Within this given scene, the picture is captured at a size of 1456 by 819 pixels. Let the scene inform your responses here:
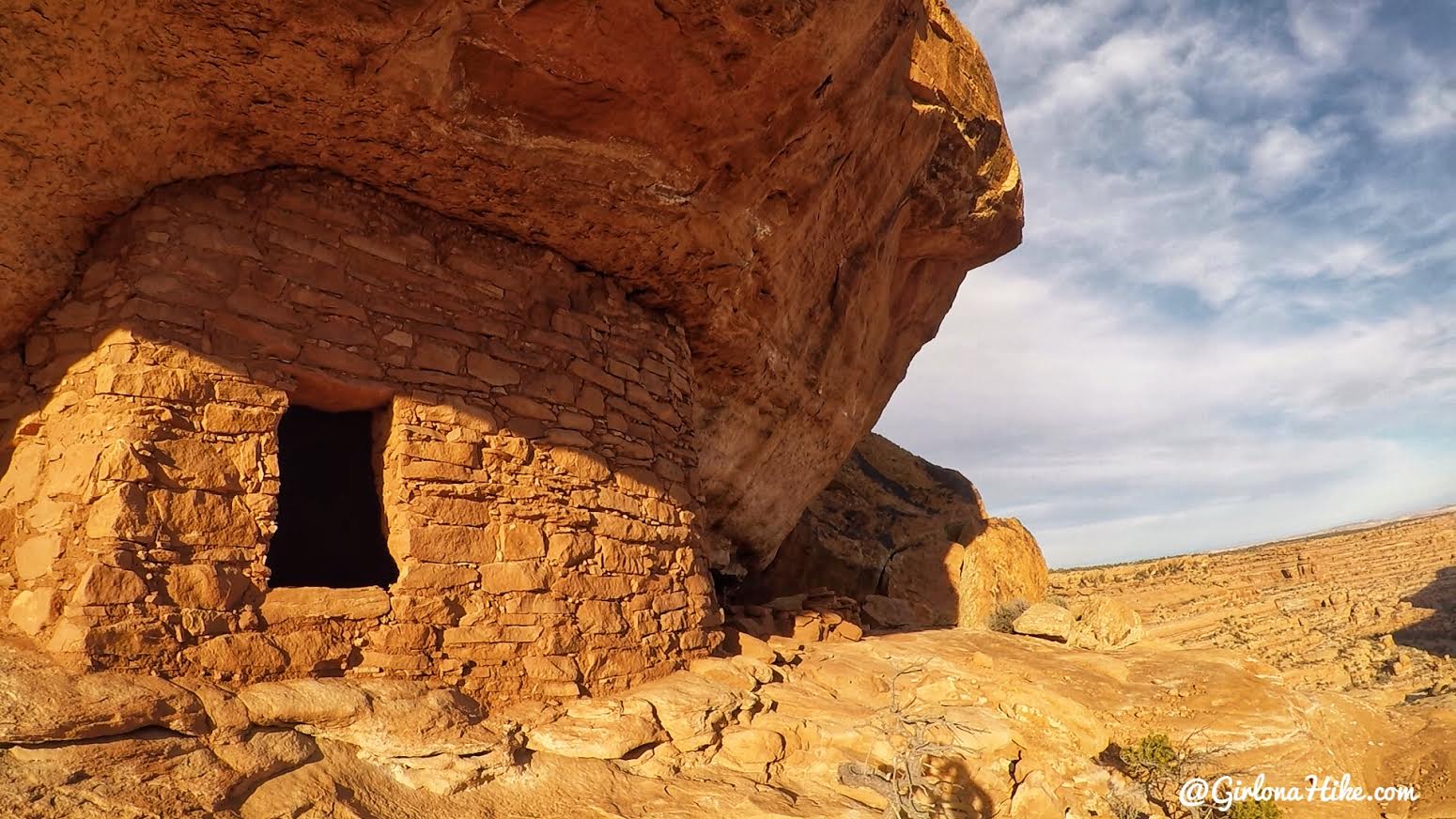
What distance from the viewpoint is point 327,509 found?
5.62 m

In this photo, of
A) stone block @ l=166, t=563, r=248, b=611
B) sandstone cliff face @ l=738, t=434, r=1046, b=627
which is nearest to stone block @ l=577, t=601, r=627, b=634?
stone block @ l=166, t=563, r=248, b=611

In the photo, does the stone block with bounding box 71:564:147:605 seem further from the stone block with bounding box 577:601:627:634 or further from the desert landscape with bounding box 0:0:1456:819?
the stone block with bounding box 577:601:627:634

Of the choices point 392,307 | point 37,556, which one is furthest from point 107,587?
point 392,307

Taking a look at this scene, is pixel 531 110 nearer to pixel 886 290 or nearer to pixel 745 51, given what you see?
pixel 745 51

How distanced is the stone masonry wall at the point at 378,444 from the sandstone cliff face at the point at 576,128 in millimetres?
224

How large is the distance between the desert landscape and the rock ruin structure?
0.02 meters

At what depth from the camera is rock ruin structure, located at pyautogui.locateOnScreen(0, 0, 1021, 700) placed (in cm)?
321

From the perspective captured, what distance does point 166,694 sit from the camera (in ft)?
9.16

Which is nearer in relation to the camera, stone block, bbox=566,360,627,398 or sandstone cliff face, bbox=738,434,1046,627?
stone block, bbox=566,360,627,398

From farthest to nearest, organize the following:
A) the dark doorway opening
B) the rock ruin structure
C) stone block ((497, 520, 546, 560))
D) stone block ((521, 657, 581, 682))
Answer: the dark doorway opening, stone block ((497, 520, 546, 560)), stone block ((521, 657, 581, 682)), the rock ruin structure

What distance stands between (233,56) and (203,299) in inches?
38.9

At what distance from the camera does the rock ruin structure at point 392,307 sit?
126 inches

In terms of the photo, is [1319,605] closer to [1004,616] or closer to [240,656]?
[1004,616]

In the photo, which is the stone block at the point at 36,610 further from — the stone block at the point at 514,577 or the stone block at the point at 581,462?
the stone block at the point at 581,462
